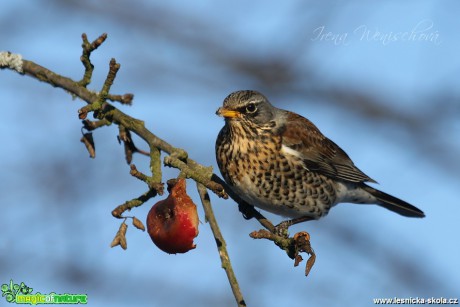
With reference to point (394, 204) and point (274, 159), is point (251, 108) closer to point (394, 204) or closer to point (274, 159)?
point (274, 159)

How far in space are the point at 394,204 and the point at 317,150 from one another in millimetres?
1194

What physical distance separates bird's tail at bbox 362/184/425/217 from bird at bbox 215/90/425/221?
1.50ft

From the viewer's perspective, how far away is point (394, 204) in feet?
20.7

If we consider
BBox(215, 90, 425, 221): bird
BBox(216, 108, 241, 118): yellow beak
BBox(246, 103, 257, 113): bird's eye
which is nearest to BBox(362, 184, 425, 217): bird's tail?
BBox(215, 90, 425, 221): bird

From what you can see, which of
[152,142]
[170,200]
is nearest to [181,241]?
[170,200]

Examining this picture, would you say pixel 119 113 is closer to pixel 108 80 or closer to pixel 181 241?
pixel 108 80

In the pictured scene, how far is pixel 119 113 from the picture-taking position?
3.81 meters

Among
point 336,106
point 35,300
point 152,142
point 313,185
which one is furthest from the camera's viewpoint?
point 336,106

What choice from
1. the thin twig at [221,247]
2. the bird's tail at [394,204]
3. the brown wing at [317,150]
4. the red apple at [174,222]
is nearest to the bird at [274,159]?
the brown wing at [317,150]

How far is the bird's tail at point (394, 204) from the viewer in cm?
623

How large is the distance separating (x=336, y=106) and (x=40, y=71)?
3318mm

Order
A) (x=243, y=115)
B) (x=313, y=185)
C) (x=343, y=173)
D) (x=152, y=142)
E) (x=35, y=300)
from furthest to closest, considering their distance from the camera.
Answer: (x=343, y=173) → (x=313, y=185) → (x=243, y=115) → (x=35, y=300) → (x=152, y=142)

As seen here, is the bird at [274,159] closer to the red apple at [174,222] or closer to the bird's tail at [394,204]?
the bird's tail at [394,204]

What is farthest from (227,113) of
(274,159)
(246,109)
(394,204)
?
(394,204)
